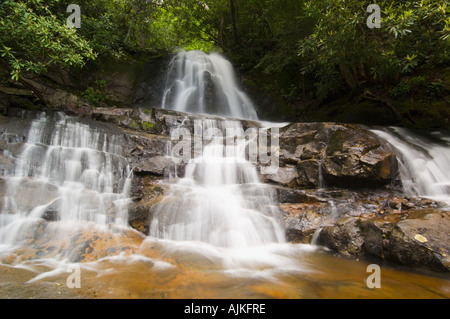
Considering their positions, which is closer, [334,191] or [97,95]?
[334,191]

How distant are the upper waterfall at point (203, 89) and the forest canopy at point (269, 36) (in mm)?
1416

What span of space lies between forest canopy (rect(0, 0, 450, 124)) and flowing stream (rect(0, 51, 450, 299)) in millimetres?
2026

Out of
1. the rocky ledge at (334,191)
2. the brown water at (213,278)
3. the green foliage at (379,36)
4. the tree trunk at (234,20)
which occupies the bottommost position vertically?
the brown water at (213,278)

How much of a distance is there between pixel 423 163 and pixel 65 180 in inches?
315

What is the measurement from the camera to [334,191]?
17.4 ft

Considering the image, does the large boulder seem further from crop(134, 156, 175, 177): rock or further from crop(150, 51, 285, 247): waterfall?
crop(134, 156, 175, 177): rock

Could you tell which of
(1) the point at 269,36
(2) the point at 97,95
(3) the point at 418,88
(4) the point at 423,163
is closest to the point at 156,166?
(2) the point at 97,95

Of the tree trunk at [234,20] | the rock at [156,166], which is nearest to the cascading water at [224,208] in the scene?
the rock at [156,166]

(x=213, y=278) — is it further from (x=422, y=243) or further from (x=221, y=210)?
(x=422, y=243)

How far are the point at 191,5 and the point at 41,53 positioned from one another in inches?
411

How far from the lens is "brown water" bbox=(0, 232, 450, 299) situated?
8.37 feet

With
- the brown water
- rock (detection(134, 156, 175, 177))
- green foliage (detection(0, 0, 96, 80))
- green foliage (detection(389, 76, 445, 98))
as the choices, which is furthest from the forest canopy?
the brown water

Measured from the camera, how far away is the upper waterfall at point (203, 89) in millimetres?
11305

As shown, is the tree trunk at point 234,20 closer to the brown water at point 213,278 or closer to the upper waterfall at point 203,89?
the upper waterfall at point 203,89
